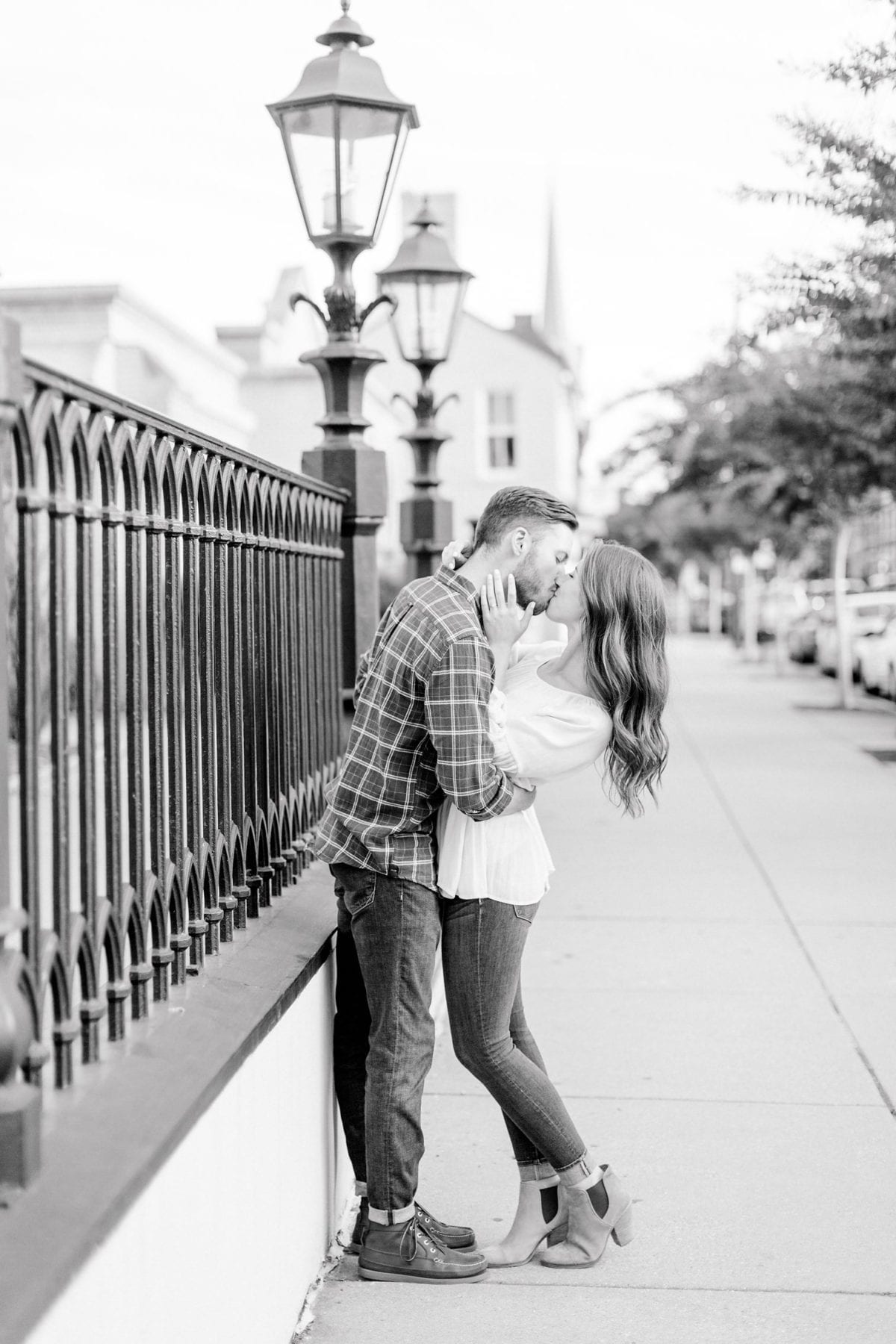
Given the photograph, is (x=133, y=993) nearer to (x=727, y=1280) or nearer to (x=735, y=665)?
(x=727, y=1280)

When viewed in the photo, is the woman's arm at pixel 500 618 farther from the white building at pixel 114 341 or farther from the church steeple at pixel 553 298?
the church steeple at pixel 553 298

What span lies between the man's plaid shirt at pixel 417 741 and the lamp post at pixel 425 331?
610cm

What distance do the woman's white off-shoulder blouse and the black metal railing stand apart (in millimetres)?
542

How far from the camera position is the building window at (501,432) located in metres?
36.3

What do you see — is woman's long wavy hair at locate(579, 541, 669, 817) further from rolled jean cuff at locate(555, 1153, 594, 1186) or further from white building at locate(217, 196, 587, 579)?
white building at locate(217, 196, 587, 579)

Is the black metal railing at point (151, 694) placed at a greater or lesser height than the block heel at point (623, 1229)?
greater

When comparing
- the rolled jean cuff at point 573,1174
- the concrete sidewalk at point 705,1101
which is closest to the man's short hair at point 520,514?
the rolled jean cuff at point 573,1174

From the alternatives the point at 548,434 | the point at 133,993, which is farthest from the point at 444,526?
the point at 548,434

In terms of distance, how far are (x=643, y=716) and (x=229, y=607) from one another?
1004 millimetres

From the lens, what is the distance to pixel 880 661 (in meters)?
24.1

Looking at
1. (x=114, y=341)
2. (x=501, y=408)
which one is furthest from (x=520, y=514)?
(x=501, y=408)

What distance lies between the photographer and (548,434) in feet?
118

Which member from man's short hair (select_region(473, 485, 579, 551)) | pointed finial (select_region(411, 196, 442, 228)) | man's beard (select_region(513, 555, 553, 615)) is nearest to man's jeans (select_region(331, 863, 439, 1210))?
man's beard (select_region(513, 555, 553, 615))

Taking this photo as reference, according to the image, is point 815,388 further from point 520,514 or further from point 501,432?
point 501,432
